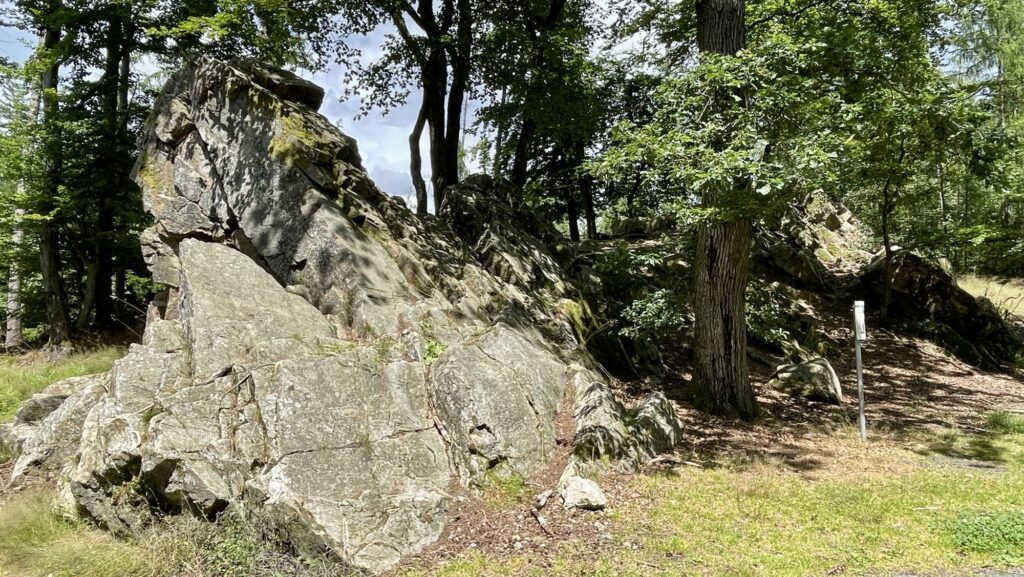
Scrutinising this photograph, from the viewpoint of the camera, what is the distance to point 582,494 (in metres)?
5.96

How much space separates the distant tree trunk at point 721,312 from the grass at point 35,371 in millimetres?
12553

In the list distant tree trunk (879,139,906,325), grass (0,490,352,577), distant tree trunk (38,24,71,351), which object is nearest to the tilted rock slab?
grass (0,490,352,577)

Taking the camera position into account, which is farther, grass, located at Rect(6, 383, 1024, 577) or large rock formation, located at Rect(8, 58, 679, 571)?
large rock formation, located at Rect(8, 58, 679, 571)

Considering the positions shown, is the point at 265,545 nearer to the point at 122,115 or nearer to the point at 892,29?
the point at 892,29

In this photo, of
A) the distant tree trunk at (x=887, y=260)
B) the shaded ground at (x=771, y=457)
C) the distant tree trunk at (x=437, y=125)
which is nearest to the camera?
the shaded ground at (x=771, y=457)

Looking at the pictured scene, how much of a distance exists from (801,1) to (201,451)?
35.8 feet

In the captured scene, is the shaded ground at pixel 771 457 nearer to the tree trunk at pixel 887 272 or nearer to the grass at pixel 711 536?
the grass at pixel 711 536

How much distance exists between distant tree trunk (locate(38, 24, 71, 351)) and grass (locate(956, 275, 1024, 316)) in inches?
1244

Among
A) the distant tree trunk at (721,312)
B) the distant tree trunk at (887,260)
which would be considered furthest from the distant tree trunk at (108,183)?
the distant tree trunk at (887,260)

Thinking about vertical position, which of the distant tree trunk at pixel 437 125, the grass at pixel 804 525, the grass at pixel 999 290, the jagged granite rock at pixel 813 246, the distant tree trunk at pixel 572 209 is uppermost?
the distant tree trunk at pixel 437 125

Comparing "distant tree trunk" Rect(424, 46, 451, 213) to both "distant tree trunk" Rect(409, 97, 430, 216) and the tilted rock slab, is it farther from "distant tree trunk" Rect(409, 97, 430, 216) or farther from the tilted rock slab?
the tilted rock slab

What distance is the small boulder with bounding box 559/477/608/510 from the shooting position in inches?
232

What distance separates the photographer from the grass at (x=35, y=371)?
11392mm

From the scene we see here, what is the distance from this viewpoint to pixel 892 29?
33.6 feet
